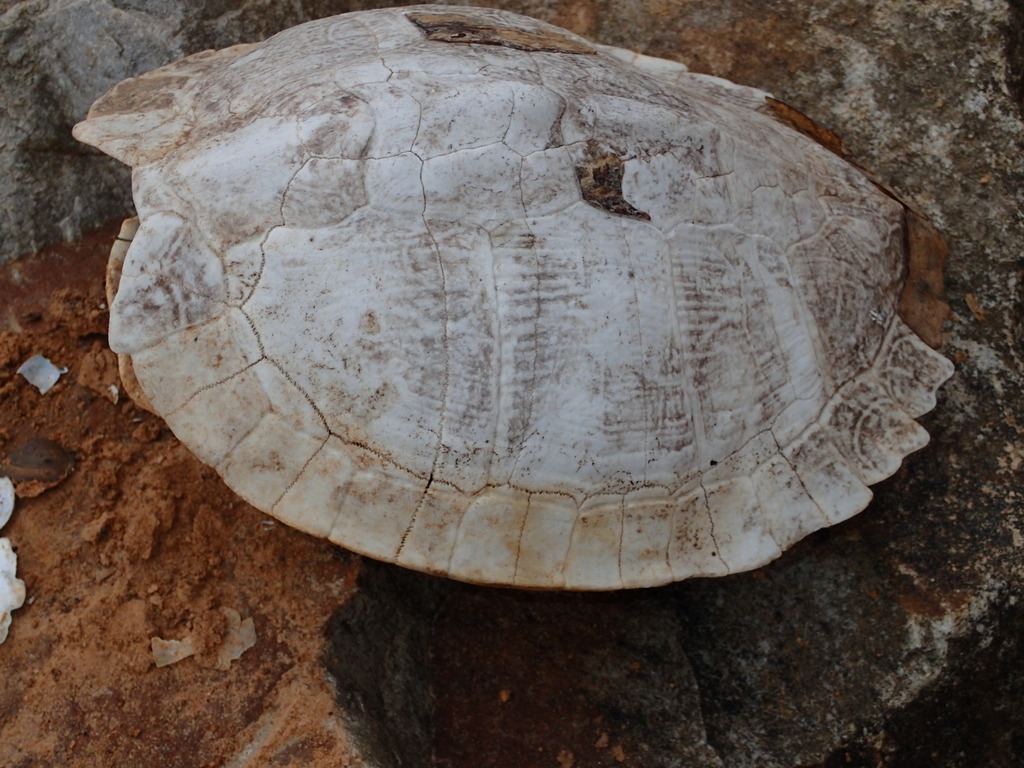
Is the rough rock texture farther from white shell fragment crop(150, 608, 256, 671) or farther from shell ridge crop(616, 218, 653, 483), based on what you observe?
shell ridge crop(616, 218, 653, 483)

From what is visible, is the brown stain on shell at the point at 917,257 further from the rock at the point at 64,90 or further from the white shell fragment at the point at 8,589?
the white shell fragment at the point at 8,589

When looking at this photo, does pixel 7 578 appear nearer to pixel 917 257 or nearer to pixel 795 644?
pixel 795 644

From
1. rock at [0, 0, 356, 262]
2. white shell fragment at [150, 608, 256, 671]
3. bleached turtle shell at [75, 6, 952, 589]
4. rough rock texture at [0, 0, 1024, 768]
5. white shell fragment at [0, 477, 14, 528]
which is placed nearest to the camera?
bleached turtle shell at [75, 6, 952, 589]

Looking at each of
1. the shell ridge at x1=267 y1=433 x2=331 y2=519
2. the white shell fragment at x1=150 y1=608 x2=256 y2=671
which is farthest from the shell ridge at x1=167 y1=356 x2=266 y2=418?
the white shell fragment at x1=150 y1=608 x2=256 y2=671

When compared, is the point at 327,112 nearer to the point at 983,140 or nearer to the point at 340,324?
the point at 340,324

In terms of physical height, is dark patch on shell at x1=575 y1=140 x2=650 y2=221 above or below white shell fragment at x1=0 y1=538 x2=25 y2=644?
above

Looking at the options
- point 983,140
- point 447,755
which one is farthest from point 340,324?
point 983,140
